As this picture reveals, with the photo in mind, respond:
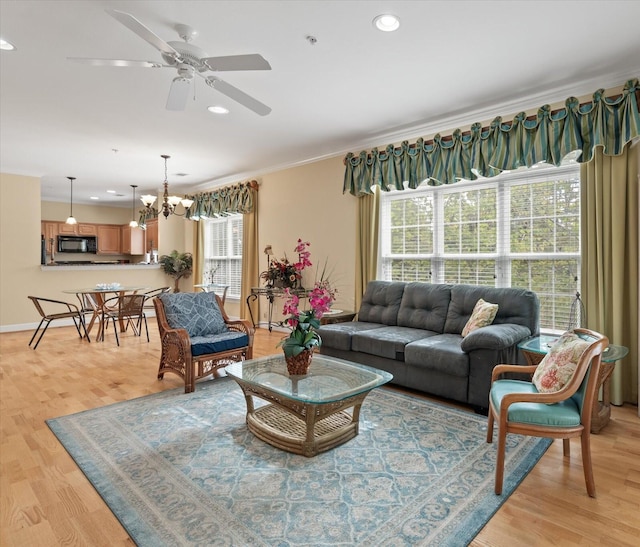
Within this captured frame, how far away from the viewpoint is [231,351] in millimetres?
3855

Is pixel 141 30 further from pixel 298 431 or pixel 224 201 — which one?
pixel 224 201

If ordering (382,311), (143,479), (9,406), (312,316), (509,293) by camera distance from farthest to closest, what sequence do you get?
(382,311), (509,293), (9,406), (312,316), (143,479)

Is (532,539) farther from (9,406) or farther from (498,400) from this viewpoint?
(9,406)

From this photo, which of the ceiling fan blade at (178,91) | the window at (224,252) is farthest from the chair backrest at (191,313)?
the window at (224,252)

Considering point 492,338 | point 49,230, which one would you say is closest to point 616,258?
point 492,338

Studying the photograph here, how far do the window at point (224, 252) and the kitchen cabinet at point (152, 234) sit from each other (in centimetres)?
140

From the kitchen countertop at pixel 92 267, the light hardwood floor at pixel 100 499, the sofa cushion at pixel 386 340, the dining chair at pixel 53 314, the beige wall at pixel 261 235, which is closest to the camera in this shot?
the light hardwood floor at pixel 100 499

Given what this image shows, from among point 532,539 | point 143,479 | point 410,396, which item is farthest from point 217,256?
point 532,539

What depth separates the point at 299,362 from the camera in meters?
2.76

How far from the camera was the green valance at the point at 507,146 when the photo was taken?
3225mm

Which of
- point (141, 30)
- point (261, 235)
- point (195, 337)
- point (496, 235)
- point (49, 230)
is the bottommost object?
point (195, 337)

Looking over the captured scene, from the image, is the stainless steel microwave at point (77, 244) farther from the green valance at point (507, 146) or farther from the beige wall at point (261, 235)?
the green valance at point (507, 146)

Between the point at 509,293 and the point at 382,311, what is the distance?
54.0 inches

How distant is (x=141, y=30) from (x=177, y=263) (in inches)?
269
